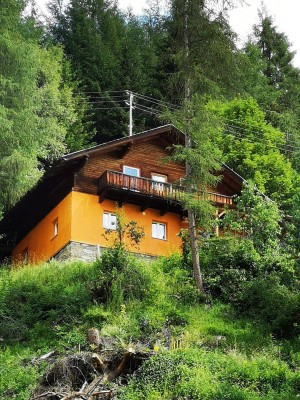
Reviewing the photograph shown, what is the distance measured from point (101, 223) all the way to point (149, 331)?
1227 cm

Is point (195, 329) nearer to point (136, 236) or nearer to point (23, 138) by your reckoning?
point (136, 236)

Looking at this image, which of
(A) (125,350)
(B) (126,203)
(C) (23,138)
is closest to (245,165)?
(B) (126,203)

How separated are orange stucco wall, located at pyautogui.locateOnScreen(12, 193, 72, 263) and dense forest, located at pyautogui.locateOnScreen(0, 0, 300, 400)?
1.86m

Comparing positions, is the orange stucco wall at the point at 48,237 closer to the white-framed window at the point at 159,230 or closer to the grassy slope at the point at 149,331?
the white-framed window at the point at 159,230

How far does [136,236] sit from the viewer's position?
95.1 feet

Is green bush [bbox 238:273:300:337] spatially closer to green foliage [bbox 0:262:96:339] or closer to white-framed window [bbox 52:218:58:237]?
green foliage [bbox 0:262:96:339]

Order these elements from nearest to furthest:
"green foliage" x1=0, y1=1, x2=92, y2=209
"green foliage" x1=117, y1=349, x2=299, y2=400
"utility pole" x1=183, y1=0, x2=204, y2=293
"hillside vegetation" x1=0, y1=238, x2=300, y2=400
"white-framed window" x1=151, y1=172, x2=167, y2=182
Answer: "green foliage" x1=117, y1=349, x2=299, y2=400 → "hillside vegetation" x1=0, y1=238, x2=300, y2=400 → "utility pole" x1=183, y1=0, x2=204, y2=293 → "green foliage" x1=0, y1=1, x2=92, y2=209 → "white-framed window" x1=151, y1=172, x2=167, y2=182

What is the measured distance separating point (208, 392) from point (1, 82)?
19599 mm

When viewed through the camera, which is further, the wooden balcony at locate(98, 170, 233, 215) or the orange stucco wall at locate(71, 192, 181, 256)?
the wooden balcony at locate(98, 170, 233, 215)

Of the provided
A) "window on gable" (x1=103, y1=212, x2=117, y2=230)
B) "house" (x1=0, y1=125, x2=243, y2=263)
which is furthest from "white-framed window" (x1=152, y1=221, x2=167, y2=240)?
"window on gable" (x1=103, y1=212, x2=117, y2=230)

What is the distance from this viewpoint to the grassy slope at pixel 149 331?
19250mm

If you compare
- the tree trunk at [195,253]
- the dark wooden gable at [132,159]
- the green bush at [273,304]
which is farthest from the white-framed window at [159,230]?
the green bush at [273,304]

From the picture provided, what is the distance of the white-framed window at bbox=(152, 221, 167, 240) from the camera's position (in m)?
35.4

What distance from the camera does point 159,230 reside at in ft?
117
